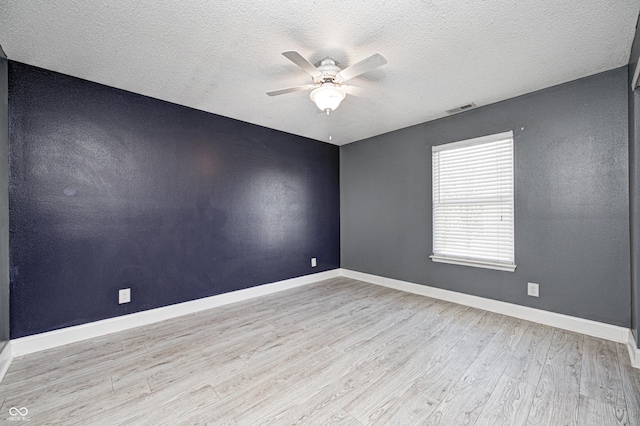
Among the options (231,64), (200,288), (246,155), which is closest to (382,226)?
(246,155)

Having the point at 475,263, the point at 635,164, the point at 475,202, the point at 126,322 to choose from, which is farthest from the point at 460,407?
the point at 126,322

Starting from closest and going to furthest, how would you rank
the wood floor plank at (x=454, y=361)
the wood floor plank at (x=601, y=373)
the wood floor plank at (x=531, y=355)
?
the wood floor plank at (x=601, y=373)
the wood floor plank at (x=454, y=361)
the wood floor plank at (x=531, y=355)

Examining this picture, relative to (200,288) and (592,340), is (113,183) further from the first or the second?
(592,340)

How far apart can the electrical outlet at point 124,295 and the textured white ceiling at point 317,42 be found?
2.07m

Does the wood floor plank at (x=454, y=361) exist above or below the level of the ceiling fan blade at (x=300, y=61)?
below

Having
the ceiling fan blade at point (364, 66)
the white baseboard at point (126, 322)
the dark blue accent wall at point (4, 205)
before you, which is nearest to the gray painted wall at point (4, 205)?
the dark blue accent wall at point (4, 205)

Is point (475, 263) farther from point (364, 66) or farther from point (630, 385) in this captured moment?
point (364, 66)

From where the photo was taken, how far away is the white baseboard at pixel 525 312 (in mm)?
2338

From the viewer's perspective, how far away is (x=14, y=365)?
6.62 feet

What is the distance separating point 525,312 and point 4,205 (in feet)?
16.1

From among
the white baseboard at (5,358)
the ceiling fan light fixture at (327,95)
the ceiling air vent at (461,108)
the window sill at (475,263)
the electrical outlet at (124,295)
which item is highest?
the ceiling air vent at (461,108)

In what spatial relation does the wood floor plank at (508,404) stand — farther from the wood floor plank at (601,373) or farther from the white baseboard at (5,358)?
the white baseboard at (5,358)

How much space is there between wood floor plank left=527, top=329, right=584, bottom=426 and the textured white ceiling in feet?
7.98

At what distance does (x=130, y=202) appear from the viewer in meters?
2.75
